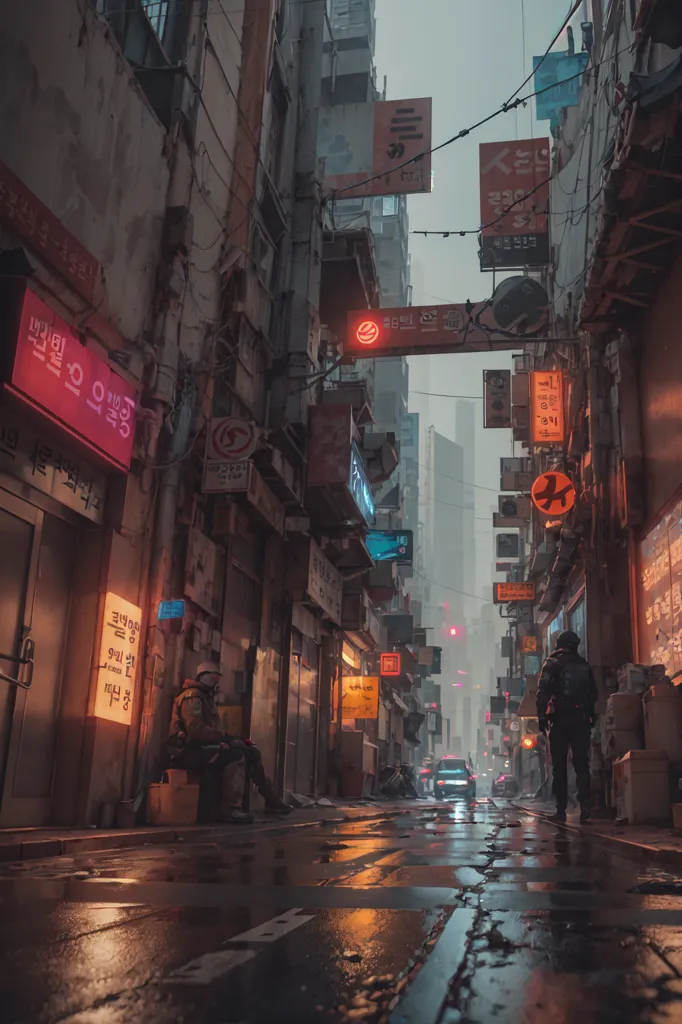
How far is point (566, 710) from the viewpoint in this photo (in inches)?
519

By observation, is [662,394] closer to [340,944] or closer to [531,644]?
[340,944]

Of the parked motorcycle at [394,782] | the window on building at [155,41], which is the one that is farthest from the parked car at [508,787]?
the window on building at [155,41]

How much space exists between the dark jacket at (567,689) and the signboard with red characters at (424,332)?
992cm

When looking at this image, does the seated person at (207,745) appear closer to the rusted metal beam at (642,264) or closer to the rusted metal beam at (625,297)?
the rusted metal beam at (642,264)

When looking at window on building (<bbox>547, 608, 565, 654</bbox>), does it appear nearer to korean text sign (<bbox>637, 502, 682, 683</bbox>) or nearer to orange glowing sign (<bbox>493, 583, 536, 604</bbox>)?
orange glowing sign (<bbox>493, 583, 536, 604</bbox>)

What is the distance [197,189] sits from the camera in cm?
1639

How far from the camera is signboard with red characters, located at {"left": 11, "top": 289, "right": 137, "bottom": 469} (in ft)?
33.0

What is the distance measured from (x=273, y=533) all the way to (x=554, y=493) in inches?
283

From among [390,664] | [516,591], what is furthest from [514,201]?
[390,664]

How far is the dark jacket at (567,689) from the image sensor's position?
43.0ft

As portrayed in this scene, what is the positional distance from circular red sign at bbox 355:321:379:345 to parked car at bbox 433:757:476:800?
2833 centimetres

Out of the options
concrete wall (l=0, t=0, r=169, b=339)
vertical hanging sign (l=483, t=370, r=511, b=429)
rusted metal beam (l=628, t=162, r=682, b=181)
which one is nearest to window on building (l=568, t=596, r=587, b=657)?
vertical hanging sign (l=483, t=370, r=511, b=429)

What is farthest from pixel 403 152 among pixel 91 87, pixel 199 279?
pixel 91 87

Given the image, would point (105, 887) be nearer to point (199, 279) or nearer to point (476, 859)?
point (476, 859)
